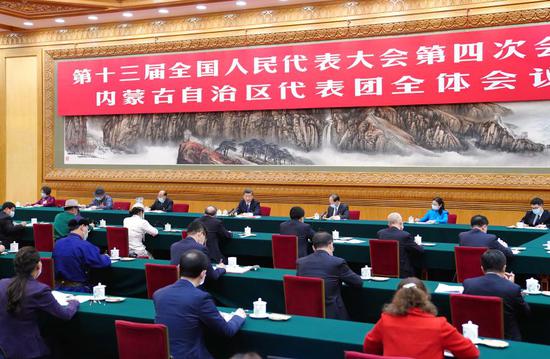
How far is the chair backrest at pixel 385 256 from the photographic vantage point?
7297mm

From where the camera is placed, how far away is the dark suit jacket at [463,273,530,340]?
4.47 m

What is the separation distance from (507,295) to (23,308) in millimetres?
3259

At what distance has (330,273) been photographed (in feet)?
16.9

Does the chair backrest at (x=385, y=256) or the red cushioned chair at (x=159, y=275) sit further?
the chair backrest at (x=385, y=256)

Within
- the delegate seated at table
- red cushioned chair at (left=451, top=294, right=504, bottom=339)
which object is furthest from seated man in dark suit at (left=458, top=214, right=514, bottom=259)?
the delegate seated at table

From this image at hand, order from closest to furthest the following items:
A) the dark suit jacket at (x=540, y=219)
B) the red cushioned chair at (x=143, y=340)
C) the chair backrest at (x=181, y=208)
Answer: the red cushioned chair at (x=143, y=340), the dark suit jacket at (x=540, y=219), the chair backrest at (x=181, y=208)

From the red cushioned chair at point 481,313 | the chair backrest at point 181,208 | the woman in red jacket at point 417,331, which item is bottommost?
the red cushioned chair at point 481,313

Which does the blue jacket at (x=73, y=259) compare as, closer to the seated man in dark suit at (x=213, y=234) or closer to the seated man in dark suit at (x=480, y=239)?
the seated man in dark suit at (x=213, y=234)

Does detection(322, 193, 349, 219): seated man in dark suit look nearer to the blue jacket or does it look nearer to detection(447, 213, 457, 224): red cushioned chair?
detection(447, 213, 457, 224): red cushioned chair

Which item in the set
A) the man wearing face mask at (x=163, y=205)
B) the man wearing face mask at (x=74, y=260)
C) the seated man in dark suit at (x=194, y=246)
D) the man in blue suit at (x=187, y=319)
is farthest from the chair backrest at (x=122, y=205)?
the man in blue suit at (x=187, y=319)

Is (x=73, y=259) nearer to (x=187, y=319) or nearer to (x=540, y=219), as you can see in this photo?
(x=187, y=319)

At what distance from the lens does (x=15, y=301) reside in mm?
3998

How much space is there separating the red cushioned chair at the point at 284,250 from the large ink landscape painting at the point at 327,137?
4819 mm

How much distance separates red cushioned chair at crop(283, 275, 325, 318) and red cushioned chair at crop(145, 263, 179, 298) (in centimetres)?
122
